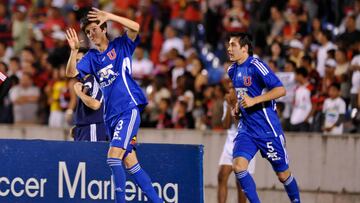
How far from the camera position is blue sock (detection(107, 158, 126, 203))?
499 inches

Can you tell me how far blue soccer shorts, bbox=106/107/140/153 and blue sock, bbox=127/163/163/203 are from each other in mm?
236

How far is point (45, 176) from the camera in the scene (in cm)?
1414

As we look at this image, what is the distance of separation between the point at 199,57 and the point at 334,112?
4957mm

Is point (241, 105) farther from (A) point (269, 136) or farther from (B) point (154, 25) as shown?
(B) point (154, 25)

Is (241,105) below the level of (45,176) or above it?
above

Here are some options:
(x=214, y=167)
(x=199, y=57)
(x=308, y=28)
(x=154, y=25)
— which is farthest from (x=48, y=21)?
(x=214, y=167)

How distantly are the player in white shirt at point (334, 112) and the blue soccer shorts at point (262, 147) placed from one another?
4045 mm

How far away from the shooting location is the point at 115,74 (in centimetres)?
1296

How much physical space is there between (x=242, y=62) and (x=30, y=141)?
284cm

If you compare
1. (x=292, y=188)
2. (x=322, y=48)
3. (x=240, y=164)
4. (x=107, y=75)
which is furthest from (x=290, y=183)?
(x=322, y=48)

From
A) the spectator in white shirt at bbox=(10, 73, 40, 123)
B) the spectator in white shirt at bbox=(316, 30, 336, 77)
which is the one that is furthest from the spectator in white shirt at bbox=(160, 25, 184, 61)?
the spectator in white shirt at bbox=(316, 30, 336, 77)

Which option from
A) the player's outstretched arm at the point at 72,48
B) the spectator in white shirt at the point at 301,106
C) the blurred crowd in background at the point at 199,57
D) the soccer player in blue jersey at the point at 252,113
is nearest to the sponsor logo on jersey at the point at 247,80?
the soccer player in blue jersey at the point at 252,113

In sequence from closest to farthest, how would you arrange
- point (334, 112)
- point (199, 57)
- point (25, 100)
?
point (334, 112) → point (25, 100) → point (199, 57)

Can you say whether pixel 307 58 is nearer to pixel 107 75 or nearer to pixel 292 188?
pixel 292 188
